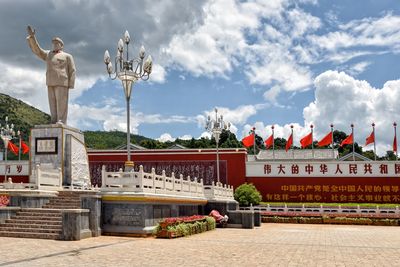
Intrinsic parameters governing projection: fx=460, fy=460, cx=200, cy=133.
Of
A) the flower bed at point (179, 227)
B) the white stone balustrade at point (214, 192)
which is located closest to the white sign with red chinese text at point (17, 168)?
the white stone balustrade at point (214, 192)

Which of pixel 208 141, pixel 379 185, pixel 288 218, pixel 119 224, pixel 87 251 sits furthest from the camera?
pixel 208 141

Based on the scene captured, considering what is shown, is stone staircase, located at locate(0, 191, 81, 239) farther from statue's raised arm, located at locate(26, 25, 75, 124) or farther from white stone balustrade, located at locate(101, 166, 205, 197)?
statue's raised arm, located at locate(26, 25, 75, 124)

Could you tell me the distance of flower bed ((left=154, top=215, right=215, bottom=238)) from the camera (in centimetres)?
1270

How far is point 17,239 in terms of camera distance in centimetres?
1137

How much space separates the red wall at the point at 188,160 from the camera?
97.7ft

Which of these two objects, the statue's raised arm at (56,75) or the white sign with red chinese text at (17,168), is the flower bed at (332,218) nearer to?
the statue's raised arm at (56,75)

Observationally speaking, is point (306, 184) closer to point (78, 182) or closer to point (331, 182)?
point (331, 182)

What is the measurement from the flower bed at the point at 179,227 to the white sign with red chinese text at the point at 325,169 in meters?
14.1

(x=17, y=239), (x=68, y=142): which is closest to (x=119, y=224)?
(x=17, y=239)

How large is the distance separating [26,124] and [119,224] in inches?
2338

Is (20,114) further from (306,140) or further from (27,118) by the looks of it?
(306,140)

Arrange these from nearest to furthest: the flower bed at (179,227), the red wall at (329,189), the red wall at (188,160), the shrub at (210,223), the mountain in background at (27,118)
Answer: the flower bed at (179,227) → the shrub at (210,223) → the red wall at (329,189) → the red wall at (188,160) → the mountain in background at (27,118)

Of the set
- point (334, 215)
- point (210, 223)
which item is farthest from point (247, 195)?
point (210, 223)

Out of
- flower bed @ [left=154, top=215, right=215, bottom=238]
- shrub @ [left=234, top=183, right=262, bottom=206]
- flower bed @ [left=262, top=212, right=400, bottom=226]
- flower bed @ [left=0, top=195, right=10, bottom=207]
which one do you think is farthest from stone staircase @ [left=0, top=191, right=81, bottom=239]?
shrub @ [left=234, top=183, right=262, bottom=206]
